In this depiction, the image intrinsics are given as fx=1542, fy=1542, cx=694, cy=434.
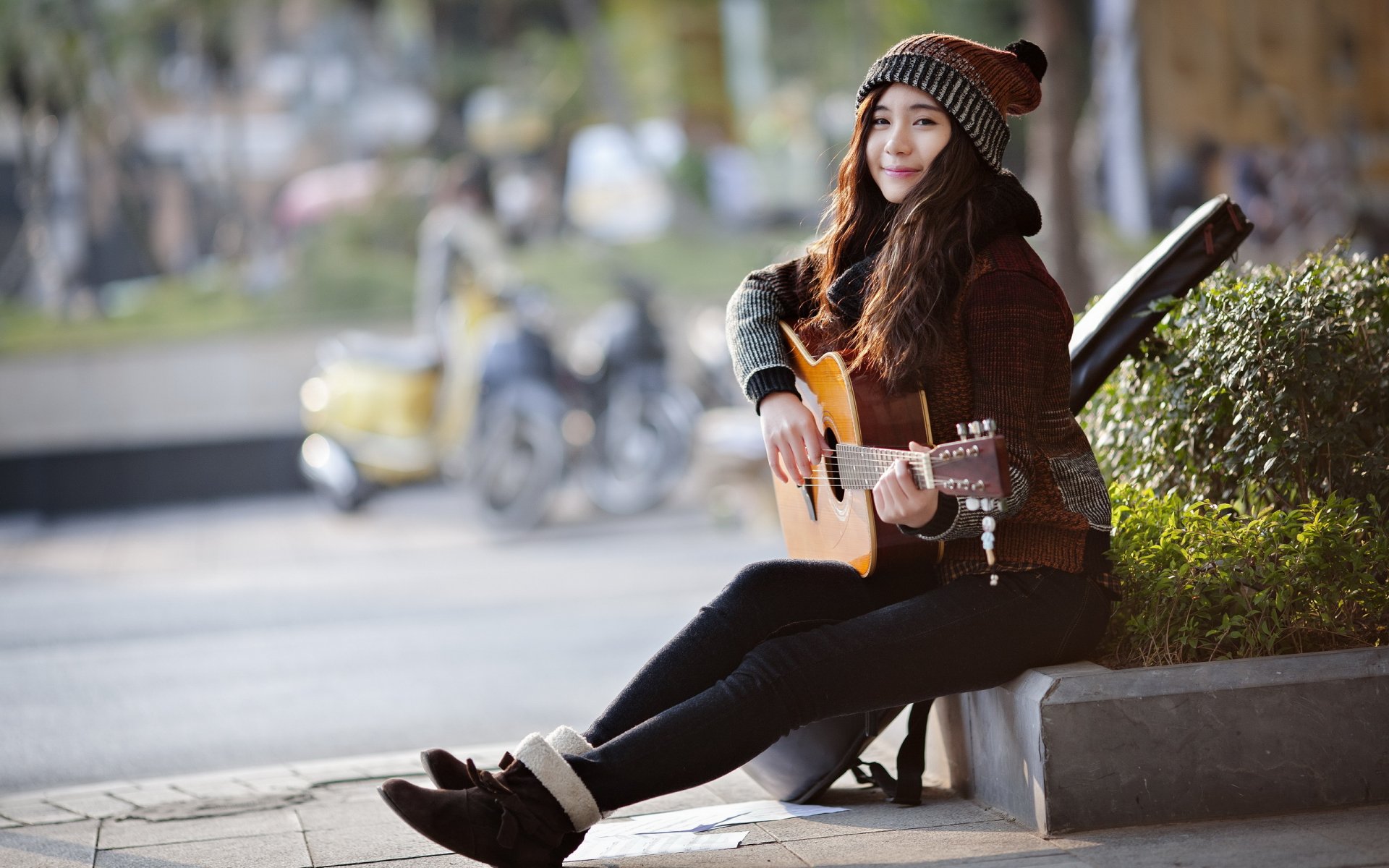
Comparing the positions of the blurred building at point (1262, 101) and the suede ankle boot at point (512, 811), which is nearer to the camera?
the suede ankle boot at point (512, 811)

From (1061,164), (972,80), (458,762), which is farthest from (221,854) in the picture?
(1061,164)

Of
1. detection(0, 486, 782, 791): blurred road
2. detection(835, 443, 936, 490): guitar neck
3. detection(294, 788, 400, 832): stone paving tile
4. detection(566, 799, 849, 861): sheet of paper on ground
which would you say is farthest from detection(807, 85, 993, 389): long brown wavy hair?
detection(0, 486, 782, 791): blurred road

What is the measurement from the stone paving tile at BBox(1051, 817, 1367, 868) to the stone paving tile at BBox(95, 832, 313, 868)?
5.26ft

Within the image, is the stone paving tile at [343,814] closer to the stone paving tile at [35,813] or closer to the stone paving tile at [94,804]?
the stone paving tile at [94,804]

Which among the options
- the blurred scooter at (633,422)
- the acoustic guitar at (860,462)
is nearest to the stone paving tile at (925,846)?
the acoustic guitar at (860,462)

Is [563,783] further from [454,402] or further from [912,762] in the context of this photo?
[454,402]

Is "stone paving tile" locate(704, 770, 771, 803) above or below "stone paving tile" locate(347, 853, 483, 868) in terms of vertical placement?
below

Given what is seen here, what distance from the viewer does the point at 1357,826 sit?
2.97m

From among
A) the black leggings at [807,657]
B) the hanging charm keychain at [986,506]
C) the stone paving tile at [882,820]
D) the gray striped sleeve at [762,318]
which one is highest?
the gray striped sleeve at [762,318]

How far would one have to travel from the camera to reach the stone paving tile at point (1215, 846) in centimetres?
279

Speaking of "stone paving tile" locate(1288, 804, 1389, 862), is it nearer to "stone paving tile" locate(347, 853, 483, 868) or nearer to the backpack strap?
the backpack strap

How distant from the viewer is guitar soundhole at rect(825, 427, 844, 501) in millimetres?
3168

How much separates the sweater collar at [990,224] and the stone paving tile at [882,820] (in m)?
1.07

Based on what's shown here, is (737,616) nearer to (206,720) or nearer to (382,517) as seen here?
(206,720)
